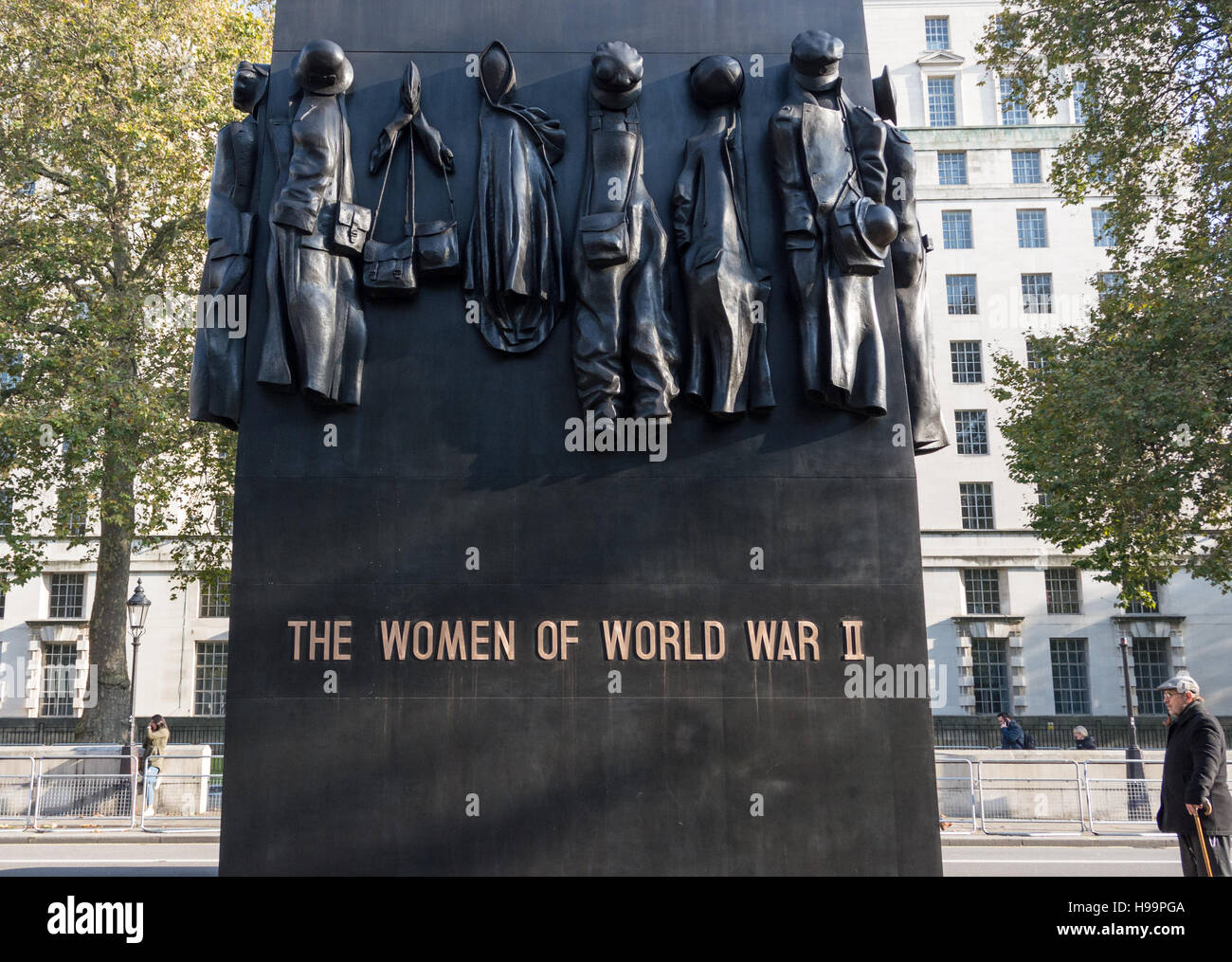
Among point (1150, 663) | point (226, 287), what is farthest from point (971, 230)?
point (226, 287)

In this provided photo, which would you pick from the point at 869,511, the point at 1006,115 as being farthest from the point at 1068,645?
the point at 869,511

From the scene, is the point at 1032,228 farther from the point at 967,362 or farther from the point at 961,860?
the point at 961,860

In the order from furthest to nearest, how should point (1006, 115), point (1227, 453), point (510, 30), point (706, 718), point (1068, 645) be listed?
point (1006, 115)
point (1068, 645)
point (1227, 453)
point (510, 30)
point (706, 718)

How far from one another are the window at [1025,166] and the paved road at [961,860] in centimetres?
4353

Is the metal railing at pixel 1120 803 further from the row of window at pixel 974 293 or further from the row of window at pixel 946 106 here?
the row of window at pixel 946 106

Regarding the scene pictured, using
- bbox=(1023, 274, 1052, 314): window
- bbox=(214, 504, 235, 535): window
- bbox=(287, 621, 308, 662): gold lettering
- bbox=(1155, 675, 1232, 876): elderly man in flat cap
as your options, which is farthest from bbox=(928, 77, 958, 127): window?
bbox=(287, 621, 308, 662): gold lettering

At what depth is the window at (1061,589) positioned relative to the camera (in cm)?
5044

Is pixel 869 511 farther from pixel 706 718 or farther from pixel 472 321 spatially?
pixel 472 321

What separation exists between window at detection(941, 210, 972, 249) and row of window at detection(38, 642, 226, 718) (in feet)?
130

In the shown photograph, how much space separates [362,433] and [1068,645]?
49.4 m

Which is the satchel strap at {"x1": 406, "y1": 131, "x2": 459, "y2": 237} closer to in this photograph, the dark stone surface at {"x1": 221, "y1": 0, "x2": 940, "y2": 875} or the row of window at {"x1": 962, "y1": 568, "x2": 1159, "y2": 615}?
the dark stone surface at {"x1": 221, "y1": 0, "x2": 940, "y2": 875}

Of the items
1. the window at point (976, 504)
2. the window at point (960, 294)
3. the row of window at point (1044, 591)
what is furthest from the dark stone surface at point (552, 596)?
the window at point (960, 294)

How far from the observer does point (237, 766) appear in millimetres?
6332
